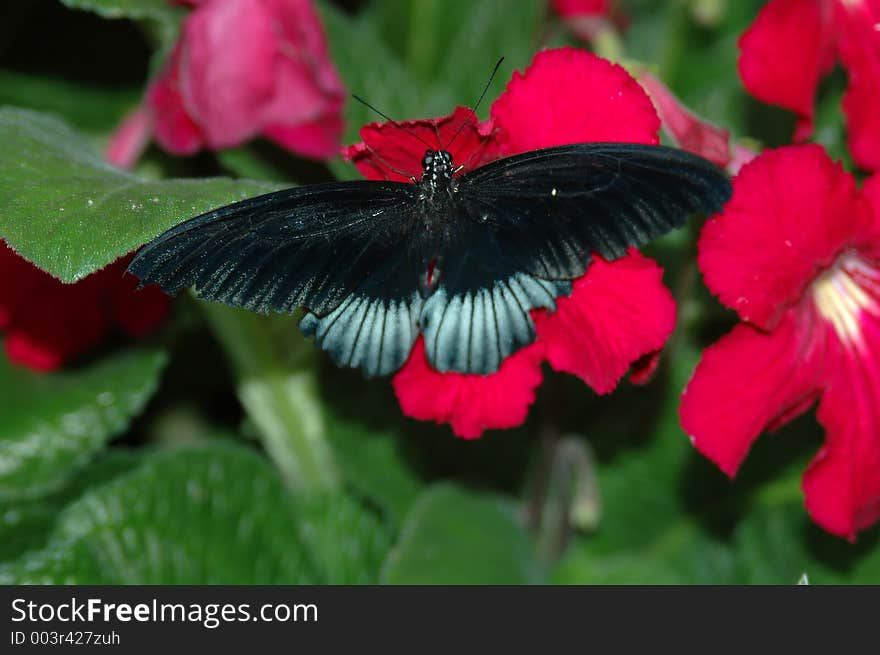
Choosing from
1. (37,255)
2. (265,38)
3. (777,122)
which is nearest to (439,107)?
(265,38)

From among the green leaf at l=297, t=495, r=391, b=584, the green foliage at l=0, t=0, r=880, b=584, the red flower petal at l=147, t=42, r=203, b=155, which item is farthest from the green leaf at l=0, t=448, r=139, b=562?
the red flower petal at l=147, t=42, r=203, b=155

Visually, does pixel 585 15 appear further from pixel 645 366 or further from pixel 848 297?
pixel 645 366

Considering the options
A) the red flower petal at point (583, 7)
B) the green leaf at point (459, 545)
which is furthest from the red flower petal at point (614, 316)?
the red flower petal at point (583, 7)

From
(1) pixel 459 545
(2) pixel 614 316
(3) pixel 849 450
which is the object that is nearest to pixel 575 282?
(2) pixel 614 316

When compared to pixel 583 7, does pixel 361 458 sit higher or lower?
lower

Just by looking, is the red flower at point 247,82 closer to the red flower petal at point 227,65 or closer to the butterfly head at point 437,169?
the red flower petal at point 227,65

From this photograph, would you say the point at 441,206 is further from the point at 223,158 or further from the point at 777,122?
the point at 777,122

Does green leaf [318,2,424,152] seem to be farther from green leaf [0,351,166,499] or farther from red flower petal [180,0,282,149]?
green leaf [0,351,166,499]

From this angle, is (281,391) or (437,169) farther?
(281,391)
